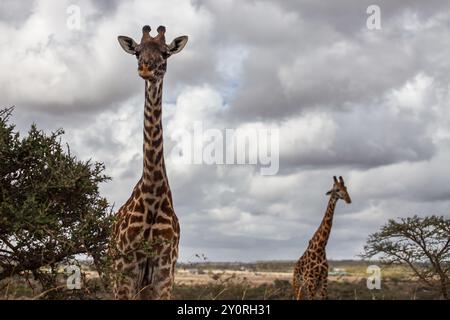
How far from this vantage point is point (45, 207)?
1282 centimetres

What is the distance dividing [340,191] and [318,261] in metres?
2.88

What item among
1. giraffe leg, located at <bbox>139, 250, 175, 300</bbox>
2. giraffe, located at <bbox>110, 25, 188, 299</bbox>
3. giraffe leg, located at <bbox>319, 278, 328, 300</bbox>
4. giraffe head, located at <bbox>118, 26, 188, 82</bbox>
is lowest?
giraffe leg, located at <bbox>319, 278, 328, 300</bbox>

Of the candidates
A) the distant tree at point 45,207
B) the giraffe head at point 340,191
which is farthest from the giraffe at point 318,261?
the distant tree at point 45,207

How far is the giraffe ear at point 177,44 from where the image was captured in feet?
38.8

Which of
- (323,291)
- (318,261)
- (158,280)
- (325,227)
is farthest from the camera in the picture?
(325,227)

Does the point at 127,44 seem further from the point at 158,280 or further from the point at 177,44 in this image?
the point at 158,280

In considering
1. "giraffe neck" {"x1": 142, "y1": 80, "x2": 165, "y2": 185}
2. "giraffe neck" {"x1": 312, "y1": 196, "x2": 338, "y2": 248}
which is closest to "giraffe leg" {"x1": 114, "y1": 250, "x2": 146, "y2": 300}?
"giraffe neck" {"x1": 142, "y1": 80, "x2": 165, "y2": 185}

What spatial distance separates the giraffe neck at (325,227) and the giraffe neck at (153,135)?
476 inches

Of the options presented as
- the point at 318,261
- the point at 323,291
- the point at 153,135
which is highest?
the point at 153,135

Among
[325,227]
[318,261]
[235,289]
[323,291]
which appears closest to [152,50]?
[235,289]

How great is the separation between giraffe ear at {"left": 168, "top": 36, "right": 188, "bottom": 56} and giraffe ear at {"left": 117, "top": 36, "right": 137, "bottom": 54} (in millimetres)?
719

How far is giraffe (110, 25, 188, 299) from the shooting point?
10594mm

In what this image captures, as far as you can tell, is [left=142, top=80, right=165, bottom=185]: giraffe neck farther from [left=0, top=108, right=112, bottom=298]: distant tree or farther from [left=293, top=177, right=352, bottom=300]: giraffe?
[left=293, top=177, right=352, bottom=300]: giraffe

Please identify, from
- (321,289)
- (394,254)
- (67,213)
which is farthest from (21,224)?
(394,254)
